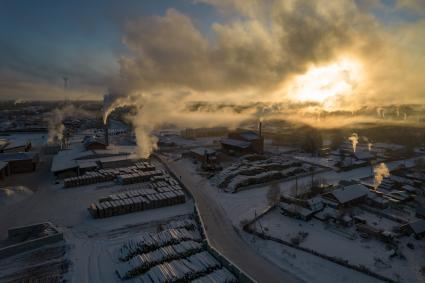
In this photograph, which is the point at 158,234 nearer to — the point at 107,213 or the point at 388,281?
the point at 107,213

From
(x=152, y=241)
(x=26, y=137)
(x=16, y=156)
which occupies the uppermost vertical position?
(x=26, y=137)

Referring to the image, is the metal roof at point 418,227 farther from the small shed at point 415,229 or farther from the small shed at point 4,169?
the small shed at point 4,169

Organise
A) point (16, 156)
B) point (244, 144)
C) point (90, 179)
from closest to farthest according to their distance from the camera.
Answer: point (90, 179)
point (16, 156)
point (244, 144)

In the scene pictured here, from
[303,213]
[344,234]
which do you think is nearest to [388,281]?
[344,234]

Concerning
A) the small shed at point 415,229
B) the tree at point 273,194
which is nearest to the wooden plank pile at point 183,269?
the tree at point 273,194

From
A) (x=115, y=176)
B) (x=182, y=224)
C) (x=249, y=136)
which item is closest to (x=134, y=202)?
(x=182, y=224)

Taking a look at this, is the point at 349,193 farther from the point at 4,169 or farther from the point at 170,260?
the point at 4,169

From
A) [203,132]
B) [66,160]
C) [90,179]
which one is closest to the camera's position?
[90,179]
